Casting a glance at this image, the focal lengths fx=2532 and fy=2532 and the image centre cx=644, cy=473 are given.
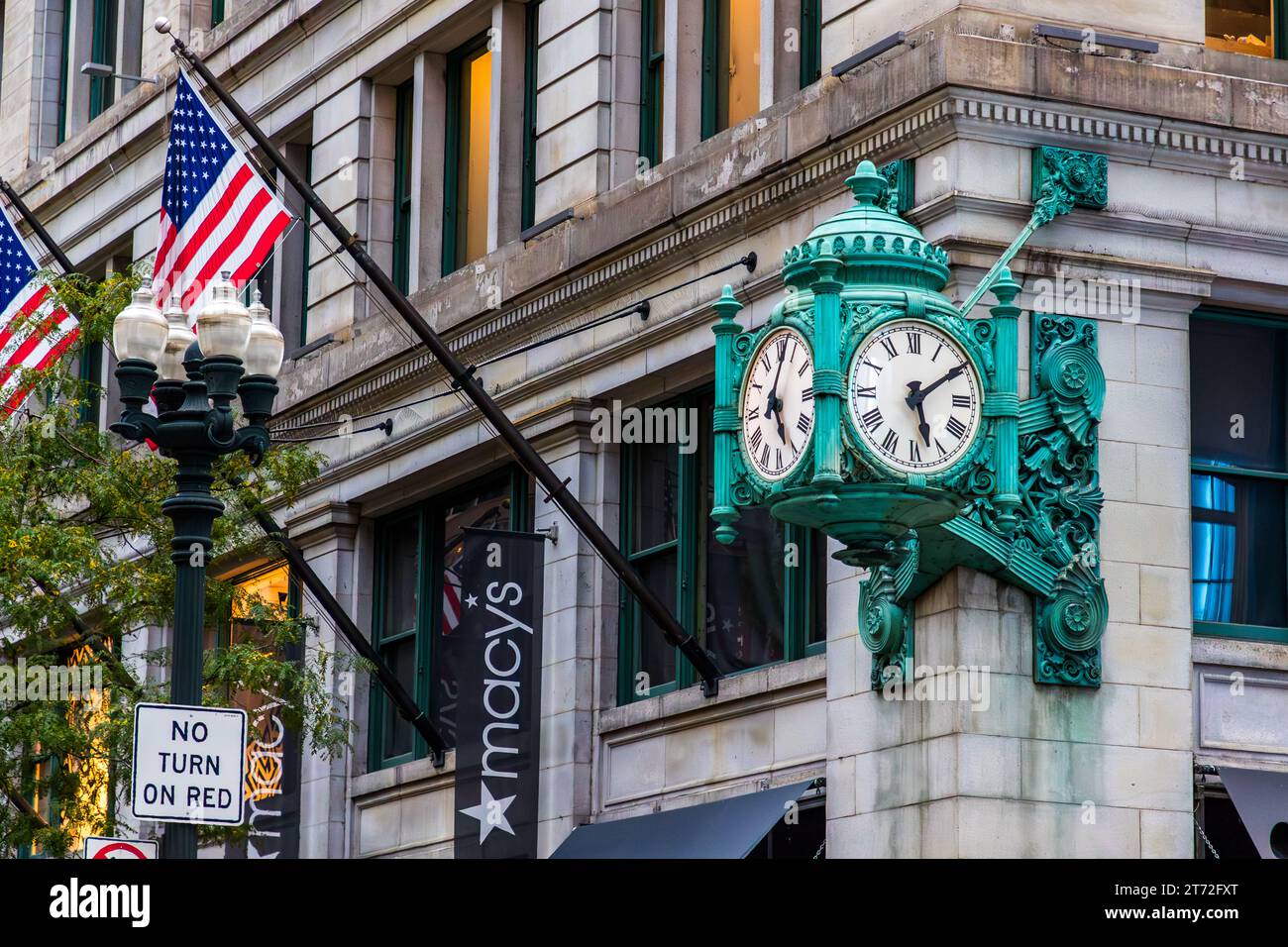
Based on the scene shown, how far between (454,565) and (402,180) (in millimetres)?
4834

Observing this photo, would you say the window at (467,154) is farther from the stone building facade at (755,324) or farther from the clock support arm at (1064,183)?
the clock support arm at (1064,183)

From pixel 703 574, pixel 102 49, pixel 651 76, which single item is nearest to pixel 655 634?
pixel 703 574

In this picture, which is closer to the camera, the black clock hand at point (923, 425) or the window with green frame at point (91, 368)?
the black clock hand at point (923, 425)

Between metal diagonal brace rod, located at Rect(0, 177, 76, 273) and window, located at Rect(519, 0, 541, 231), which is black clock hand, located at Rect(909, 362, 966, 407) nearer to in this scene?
window, located at Rect(519, 0, 541, 231)

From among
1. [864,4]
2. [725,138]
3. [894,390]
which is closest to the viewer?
[894,390]

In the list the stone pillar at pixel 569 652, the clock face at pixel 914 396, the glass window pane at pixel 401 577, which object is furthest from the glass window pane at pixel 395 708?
the clock face at pixel 914 396

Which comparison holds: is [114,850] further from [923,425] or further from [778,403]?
[923,425]

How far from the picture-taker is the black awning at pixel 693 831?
1903cm

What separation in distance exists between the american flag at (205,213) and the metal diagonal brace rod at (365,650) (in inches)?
96.5

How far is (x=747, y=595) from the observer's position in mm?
20969

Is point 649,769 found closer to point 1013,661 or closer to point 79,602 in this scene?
point 1013,661

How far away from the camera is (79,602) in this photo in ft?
99.7

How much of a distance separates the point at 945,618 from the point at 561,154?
797cm
